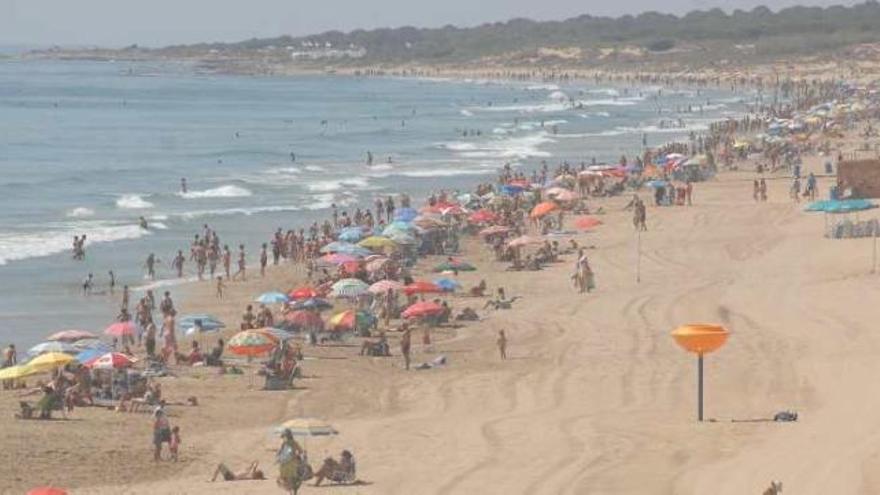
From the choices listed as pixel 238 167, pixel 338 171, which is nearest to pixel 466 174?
pixel 338 171

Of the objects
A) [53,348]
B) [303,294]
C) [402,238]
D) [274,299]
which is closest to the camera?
[53,348]

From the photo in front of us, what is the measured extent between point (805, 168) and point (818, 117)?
1958cm

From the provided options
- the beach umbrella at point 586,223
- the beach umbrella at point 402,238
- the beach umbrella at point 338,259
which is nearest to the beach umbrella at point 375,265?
the beach umbrella at point 338,259

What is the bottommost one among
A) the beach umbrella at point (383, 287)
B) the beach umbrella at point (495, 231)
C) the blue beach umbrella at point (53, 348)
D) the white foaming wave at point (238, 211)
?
the white foaming wave at point (238, 211)

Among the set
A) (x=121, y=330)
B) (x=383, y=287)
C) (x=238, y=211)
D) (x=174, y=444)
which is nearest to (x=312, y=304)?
(x=383, y=287)

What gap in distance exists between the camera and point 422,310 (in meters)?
26.4

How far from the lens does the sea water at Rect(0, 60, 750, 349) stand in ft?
122

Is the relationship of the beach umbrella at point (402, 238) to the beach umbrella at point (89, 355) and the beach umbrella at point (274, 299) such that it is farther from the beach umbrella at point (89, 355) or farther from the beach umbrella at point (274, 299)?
the beach umbrella at point (89, 355)

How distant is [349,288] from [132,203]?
74.3 feet

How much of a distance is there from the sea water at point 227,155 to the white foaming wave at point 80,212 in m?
0.09

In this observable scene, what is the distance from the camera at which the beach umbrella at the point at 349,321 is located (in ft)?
83.9

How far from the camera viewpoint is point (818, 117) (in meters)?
69.8

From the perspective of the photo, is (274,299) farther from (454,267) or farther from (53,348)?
(454,267)

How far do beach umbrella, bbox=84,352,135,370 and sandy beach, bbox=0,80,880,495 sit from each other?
2.52 feet
